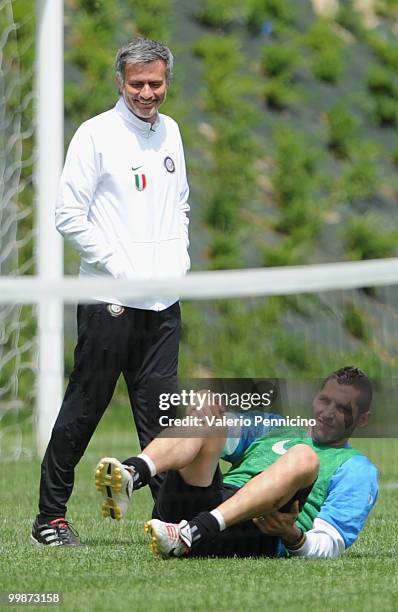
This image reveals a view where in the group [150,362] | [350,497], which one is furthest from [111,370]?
[350,497]

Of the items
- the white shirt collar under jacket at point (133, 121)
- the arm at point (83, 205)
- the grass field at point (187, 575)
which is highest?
the white shirt collar under jacket at point (133, 121)

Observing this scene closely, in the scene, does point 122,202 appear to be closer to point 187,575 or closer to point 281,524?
point 281,524

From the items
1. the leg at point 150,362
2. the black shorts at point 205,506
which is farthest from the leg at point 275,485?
the leg at point 150,362

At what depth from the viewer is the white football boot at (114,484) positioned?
4586 mm

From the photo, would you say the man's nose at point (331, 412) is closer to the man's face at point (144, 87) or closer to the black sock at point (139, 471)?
the black sock at point (139, 471)

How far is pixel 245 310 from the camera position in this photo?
514 centimetres

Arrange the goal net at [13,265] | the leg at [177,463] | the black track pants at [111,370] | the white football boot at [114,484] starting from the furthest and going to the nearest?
the goal net at [13,265] → the black track pants at [111,370] → the leg at [177,463] → the white football boot at [114,484]

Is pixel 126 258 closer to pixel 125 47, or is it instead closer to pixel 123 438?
pixel 125 47

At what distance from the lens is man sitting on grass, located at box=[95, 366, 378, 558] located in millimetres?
4633

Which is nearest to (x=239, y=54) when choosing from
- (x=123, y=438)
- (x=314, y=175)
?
(x=314, y=175)

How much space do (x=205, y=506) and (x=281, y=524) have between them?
0.89ft

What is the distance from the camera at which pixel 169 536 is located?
15.4ft

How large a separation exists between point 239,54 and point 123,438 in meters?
6.59

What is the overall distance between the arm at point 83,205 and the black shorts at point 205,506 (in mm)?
828
